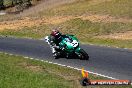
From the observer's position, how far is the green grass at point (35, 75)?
14797 mm

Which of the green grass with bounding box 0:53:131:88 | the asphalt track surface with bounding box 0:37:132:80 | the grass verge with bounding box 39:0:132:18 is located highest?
the green grass with bounding box 0:53:131:88

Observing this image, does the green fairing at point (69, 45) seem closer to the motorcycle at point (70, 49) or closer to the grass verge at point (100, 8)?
the motorcycle at point (70, 49)

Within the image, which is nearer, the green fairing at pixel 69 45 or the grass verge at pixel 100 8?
the green fairing at pixel 69 45

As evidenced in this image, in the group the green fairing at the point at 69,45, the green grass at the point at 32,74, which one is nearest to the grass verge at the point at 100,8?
the green fairing at the point at 69,45

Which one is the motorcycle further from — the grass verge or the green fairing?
the grass verge

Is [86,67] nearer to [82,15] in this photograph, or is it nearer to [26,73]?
[26,73]

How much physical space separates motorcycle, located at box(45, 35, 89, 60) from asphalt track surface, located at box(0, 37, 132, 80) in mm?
384

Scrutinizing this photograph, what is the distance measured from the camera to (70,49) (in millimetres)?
22234

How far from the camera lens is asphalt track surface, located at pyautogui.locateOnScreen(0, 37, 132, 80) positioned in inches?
723

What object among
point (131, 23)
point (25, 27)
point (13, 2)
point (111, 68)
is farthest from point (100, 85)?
point (13, 2)

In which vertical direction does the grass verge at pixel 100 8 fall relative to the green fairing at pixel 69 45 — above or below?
below

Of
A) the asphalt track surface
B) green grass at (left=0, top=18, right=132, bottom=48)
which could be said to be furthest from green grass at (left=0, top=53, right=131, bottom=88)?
green grass at (left=0, top=18, right=132, bottom=48)

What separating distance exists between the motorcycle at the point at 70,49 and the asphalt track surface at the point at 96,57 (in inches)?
15.1

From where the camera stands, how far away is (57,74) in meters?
17.5
